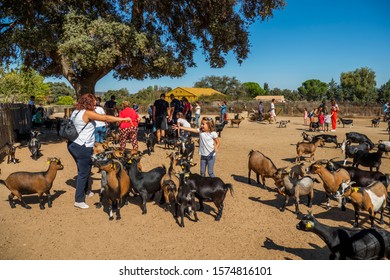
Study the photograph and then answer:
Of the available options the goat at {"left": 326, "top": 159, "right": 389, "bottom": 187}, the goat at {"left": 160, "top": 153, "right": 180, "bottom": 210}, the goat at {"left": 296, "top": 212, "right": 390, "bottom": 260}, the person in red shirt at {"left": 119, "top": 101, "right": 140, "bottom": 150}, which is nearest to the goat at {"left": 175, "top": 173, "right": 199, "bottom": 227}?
the goat at {"left": 160, "top": 153, "right": 180, "bottom": 210}

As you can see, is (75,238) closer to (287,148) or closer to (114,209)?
(114,209)

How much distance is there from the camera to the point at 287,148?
14859mm

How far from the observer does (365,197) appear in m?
5.82

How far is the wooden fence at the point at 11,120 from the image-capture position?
42.7 ft

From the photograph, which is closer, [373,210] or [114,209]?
[373,210]

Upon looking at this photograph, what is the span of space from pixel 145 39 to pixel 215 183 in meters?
10.2

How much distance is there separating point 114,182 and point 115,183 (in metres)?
0.03

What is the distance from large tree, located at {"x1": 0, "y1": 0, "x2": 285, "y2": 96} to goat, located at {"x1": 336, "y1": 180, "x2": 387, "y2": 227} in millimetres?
11368

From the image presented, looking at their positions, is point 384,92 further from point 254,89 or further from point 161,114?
point 254,89

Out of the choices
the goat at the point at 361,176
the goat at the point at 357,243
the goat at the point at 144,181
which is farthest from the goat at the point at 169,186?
the goat at the point at 361,176

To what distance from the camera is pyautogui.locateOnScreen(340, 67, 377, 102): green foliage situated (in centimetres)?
7094

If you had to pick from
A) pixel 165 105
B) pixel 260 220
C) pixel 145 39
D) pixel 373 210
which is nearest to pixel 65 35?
pixel 145 39

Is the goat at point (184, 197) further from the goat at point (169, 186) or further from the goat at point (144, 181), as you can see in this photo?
the goat at point (144, 181)

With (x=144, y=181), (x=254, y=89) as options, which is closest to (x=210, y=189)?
(x=144, y=181)
